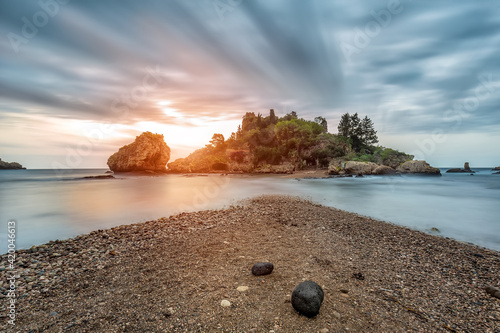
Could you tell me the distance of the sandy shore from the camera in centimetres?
329

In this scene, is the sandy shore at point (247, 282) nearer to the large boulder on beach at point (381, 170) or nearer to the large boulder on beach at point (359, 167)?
the large boulder on beach at point (359, 167)

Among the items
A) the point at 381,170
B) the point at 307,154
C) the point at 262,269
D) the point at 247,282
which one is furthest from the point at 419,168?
the point at 247,282

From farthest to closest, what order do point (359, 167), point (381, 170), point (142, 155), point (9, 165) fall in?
point (9, 165) < point (142, 155) < point (381, 170) < point (359, 167)

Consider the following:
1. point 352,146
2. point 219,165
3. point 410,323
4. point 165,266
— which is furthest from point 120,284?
point 352,146

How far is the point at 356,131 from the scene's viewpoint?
6869 cm

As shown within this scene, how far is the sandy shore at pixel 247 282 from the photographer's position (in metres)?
3.29

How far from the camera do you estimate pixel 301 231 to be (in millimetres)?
7570

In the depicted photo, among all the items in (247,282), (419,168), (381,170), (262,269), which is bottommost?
(247,282)

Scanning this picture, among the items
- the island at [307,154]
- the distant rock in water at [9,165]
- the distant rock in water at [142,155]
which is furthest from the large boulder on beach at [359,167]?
the distant rock in water at [9,165]

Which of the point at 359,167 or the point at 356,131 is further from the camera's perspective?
the point at 356,131

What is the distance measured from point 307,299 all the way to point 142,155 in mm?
76718

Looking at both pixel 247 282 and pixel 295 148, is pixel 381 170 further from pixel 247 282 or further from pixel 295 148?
pixel 247 282

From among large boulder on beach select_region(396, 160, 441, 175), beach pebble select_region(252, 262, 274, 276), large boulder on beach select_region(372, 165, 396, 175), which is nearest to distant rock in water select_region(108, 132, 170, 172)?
large boulder on beach select_region(372, 165, 396, 175)

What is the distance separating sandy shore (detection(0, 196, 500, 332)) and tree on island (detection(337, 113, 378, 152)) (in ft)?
223
